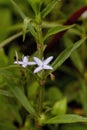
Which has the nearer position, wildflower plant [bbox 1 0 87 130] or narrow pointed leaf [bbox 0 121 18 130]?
wildflower plant [bbox 1 0 87 130]

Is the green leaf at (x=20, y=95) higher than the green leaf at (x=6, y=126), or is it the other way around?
the green leaf at (x=6, y=126)

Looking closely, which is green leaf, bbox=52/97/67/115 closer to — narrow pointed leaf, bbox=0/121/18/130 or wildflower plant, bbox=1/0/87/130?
wildflower plant, bbox=1/0/87/130

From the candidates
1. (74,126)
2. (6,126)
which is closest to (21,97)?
(6,126)

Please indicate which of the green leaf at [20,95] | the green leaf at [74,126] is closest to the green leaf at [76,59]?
the green leaf at [74,126]

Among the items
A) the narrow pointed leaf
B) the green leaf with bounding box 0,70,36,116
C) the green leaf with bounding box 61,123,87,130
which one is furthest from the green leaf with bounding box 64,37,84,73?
the green leaf with bounding box 0,70,36,116

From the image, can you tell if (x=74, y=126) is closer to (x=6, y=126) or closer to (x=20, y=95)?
(x=6, y=126)

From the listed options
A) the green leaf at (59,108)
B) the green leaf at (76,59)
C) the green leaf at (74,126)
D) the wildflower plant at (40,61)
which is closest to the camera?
the wildflower plant at (40,61)

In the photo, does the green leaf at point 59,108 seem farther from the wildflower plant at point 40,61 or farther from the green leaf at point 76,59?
the green leaf at point 76,59

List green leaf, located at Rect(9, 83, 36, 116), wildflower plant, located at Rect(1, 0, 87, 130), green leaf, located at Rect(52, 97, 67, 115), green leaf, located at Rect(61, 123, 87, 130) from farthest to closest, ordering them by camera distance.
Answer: green leaf, located at Rect(61, 123, 87, 130), green leaf, located at Rect(52, 97, 67, 115), green leaf, located at Rect(9, 83, 36, 116), wildflower plant, located at Rect(1, 0, 87, 130)

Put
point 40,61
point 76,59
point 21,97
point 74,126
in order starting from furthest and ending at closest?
point 76,59 < point 74,126 < point 21,97 < point 40,61

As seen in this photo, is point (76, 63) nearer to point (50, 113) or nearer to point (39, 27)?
point (50, 113)

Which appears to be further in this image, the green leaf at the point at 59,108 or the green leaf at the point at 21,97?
the green leaf at the point at 59,108
